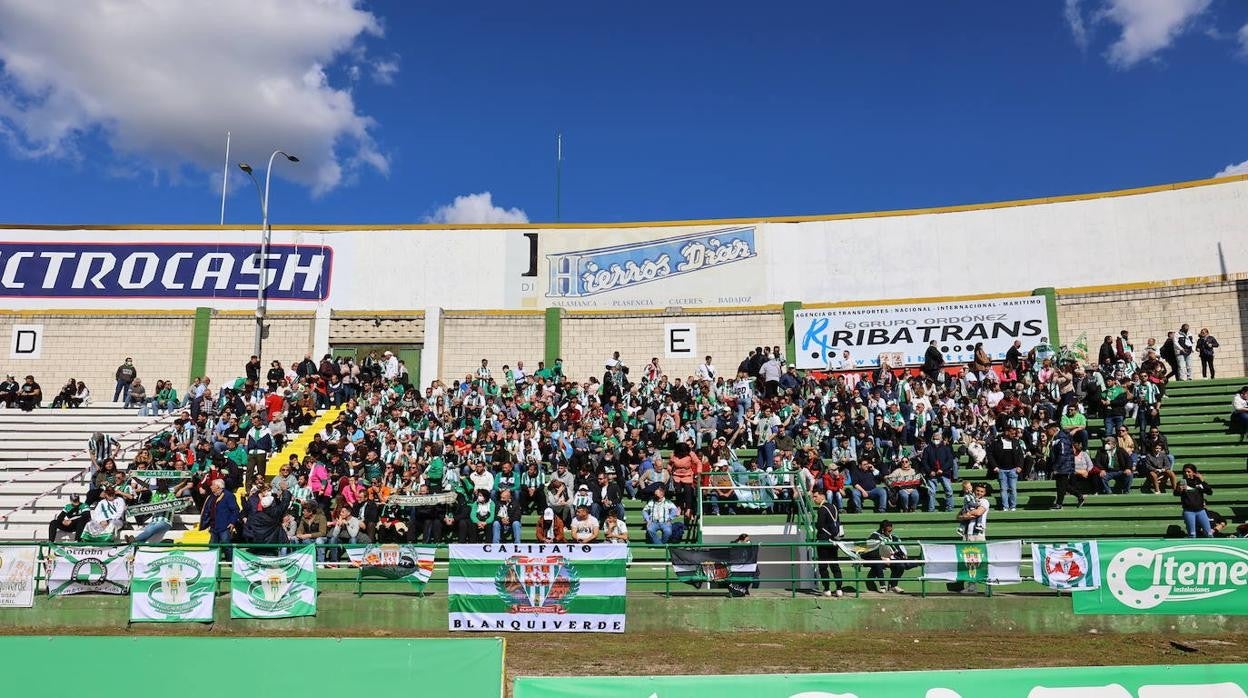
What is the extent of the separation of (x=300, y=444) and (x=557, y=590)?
12.0 meters

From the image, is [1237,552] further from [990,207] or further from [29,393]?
[29,393]

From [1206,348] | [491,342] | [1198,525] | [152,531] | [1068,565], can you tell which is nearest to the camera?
[1068,565]

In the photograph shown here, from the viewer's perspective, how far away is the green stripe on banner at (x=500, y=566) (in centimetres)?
1497

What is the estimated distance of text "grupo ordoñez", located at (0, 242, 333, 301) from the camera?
3200 cm

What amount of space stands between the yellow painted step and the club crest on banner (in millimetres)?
9028

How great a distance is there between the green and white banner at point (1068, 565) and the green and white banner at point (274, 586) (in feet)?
38.4

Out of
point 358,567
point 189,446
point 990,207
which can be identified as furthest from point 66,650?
point 990,207

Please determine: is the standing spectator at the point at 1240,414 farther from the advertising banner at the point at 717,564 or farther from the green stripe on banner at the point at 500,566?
the green stripe on banner at the point at 500,566

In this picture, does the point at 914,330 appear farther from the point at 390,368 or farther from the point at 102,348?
the point at 102,348

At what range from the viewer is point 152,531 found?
18.6 metres

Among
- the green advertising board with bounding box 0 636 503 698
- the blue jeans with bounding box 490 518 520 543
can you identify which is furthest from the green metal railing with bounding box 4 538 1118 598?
the green advertising board with bounding box 0 636 503 698

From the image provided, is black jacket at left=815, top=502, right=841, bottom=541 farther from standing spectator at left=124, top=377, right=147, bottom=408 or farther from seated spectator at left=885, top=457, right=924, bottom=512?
standing spectator at left=124, top=377, right=147, bottom=408

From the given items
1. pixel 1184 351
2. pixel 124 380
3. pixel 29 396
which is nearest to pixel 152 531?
pixel 124 380

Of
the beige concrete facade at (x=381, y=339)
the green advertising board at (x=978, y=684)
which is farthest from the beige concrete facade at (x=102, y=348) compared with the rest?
the green advertising board at (x=978, y=684)
